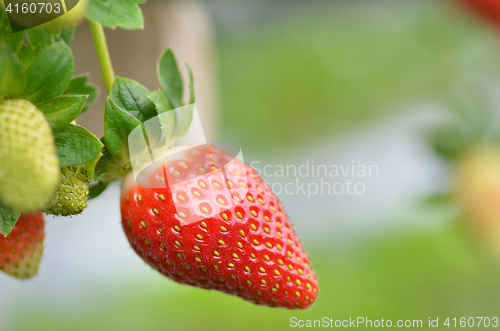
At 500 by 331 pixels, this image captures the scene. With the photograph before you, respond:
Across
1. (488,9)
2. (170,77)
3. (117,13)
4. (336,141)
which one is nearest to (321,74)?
(336,141)

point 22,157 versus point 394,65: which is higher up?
point 22,157

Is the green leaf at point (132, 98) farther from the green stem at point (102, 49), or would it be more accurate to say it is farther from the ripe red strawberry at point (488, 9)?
the ripe red strawberry at point (488, 9)

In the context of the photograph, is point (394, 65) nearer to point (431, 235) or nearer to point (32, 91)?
point (431, 235)

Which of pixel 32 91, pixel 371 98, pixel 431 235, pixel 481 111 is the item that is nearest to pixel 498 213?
pixel 481 111

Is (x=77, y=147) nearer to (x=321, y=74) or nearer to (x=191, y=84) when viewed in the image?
(x=191, y=84)

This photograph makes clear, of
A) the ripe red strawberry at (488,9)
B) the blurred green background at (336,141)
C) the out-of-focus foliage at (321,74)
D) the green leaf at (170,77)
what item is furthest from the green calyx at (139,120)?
the out-of-focus foliage at (321,74)

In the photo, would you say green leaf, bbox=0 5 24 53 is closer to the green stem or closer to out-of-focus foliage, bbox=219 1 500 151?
the green stem
